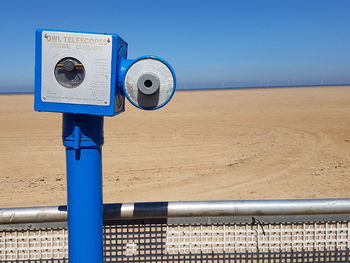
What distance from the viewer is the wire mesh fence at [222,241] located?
71.3 inches

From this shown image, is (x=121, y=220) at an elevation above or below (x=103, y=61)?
below

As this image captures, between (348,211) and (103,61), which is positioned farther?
(348,211)

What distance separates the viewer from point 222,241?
1.82 meters

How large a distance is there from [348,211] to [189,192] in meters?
4.72

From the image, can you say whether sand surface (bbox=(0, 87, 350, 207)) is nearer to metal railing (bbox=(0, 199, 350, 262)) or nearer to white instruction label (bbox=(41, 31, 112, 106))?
metal railing (bbox=(0, 199, 350, 262))

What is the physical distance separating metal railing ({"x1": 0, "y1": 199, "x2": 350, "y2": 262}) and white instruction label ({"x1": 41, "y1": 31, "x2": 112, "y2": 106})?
556 mm

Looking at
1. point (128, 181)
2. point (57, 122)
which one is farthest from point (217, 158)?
point (57, 122)

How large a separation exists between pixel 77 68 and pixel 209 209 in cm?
91

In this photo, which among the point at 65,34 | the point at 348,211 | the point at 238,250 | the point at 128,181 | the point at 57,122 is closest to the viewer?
the point at 65,34

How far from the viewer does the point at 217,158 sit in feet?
29.2

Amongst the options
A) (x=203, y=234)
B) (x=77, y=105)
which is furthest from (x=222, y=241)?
(x=77, y=105)

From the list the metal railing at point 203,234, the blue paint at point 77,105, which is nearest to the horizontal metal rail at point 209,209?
the metal railing at point 203,234

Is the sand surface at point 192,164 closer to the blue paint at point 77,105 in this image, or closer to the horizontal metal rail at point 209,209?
the horizontal metal rail at point 209,209

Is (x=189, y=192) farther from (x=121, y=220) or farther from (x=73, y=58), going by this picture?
(x=73, y=58)
